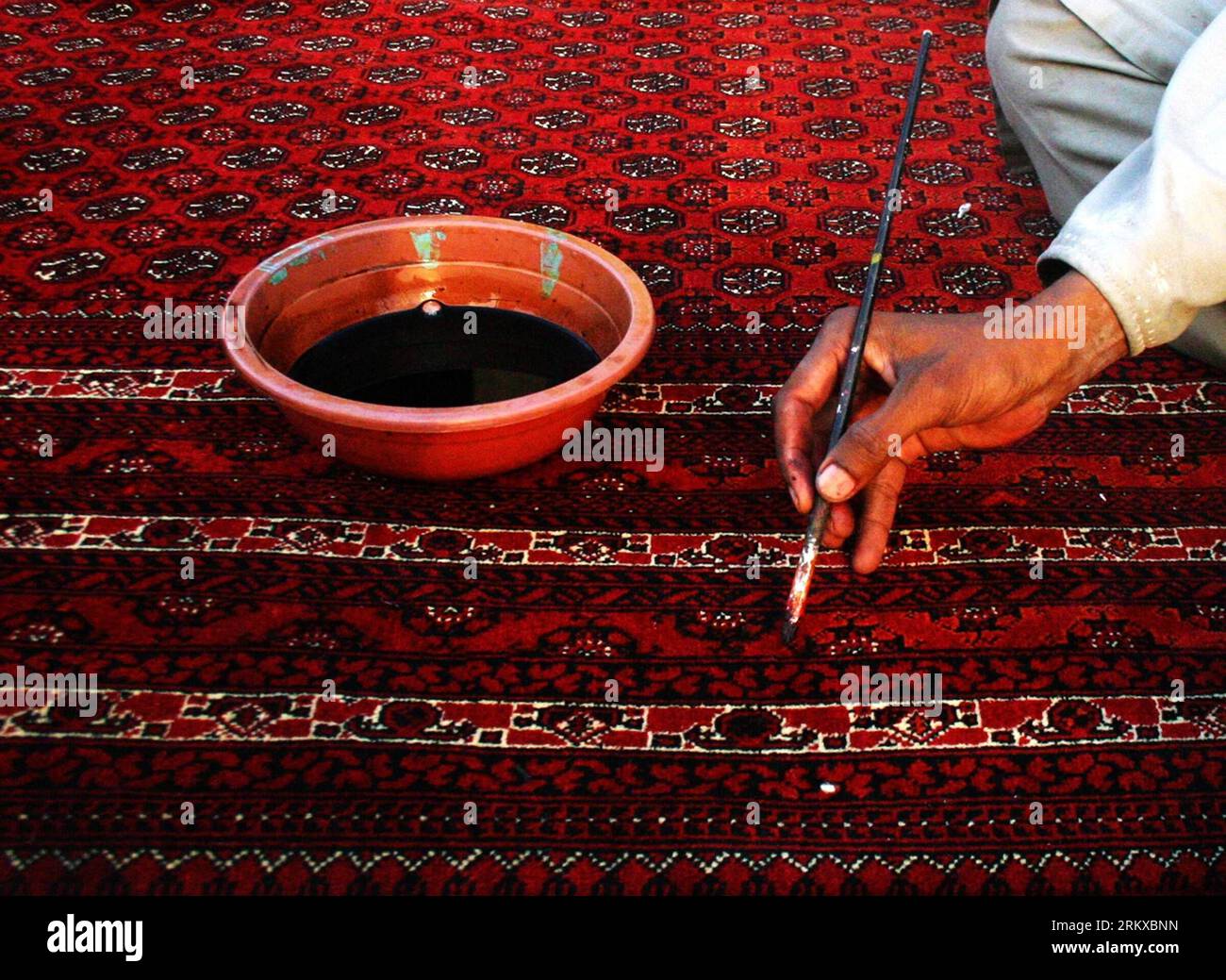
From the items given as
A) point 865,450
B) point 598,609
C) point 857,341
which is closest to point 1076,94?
point 857,341

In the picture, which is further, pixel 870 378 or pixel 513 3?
pixel 513 3

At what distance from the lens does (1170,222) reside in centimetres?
A: 106

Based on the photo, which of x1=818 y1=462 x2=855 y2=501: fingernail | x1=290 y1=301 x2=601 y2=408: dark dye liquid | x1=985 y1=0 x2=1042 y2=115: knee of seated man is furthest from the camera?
x1=985 y1=0 x2=1042 y2=115: knee of seated man

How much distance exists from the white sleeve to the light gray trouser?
33cm

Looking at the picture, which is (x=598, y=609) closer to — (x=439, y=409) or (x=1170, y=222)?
(x=439, y=409)

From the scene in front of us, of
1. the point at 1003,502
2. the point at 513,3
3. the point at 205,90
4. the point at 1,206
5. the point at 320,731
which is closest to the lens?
the point at 320,731

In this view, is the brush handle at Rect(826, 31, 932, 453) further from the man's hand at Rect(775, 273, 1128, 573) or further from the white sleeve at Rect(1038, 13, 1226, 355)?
the white sleeve at Rect(1038, 13, 1226, 355)

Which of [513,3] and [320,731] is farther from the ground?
[513,3]

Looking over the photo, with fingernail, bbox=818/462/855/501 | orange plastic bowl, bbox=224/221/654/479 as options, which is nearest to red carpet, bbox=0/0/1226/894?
orange plastic bowl, bbox=224/221/654/479

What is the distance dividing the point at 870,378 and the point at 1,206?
160 centimetres

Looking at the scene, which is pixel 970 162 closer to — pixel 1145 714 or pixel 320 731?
pixel 1145 714

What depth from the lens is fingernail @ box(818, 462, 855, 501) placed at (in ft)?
3.10

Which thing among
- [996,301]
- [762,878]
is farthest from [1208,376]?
[762,878]

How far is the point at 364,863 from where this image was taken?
949mm
